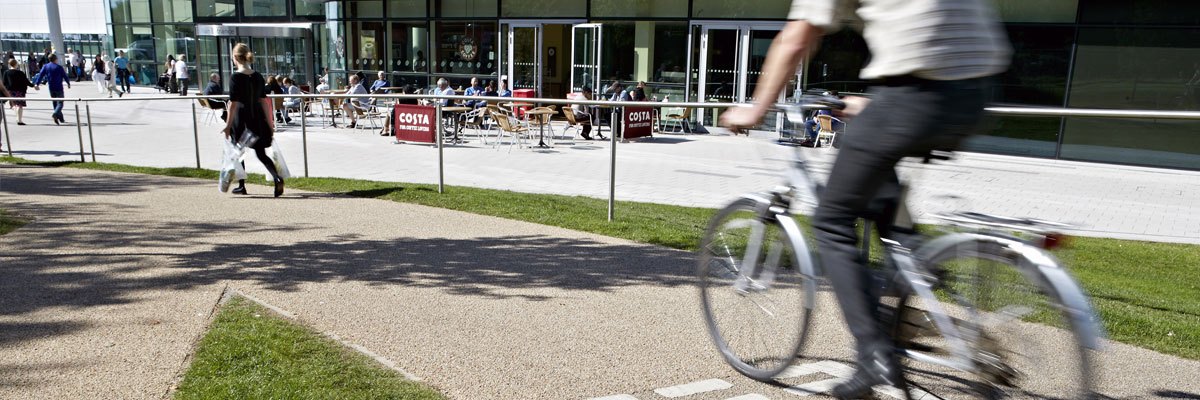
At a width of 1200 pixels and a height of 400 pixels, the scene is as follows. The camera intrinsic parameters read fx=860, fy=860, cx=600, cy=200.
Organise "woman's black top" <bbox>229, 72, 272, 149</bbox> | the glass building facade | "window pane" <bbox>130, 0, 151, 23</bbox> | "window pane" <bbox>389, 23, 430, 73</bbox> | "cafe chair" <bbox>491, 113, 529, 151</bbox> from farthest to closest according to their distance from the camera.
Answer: "window pane" <bbox>130, 0, 151, 23</bbox> < "window pane" <bbox>389, 23, 430, 73</bbox> < the glass building facade < "cafe chair" <bbox>491, 113, 529, 151</bbox> < "woman's black top" <bbox>229, 72, 272, 149</bbox>

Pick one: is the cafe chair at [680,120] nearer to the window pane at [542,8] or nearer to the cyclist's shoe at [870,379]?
the window pane at [542,8]

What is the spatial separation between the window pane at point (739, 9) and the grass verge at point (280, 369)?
18.0m

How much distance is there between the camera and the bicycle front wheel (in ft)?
10.8

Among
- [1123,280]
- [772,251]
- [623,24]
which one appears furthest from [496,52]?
[772,251]

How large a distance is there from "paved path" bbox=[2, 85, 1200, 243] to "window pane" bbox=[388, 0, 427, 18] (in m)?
7.46

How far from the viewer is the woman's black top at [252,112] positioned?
8984 mm

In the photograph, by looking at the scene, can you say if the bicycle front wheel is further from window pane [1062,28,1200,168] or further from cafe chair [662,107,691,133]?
window pane [1062,28,1200,168]

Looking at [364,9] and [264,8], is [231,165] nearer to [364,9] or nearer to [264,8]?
[364,9]

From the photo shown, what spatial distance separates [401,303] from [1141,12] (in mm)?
16964

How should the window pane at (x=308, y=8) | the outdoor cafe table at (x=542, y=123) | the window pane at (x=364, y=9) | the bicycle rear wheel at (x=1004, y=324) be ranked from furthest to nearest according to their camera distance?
the window pane at (x=308, y=8), the window pane at (x=364, y=9), the outdoor cafe table at (x=542, y=123), the bicycle rear wheel at (x=1004, y=324)

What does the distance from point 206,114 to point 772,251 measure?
13065 mm

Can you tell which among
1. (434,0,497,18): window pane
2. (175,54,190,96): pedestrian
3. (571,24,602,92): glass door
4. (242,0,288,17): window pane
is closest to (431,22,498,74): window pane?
(434,0,497,18): window pane

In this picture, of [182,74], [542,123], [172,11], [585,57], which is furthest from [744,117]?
[172,11]

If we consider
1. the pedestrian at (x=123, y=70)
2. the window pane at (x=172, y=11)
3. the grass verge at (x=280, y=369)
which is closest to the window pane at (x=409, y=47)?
the window pane at (x=172, y=11)
